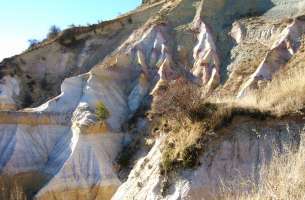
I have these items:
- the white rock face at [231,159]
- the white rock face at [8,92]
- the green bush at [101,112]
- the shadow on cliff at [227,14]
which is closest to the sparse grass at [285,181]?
the white rock face at [231,159]

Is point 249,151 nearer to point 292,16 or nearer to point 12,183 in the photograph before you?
point 12,183

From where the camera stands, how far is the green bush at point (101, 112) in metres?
33.6

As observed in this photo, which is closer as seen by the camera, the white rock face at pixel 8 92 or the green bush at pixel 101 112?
the green bush at pixel 101 112

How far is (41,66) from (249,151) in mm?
35613

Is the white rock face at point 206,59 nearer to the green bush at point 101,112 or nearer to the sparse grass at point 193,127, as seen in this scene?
the green bush at point 101,112

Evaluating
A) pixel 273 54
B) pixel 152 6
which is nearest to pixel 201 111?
pixel 273 54

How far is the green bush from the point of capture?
33562mm

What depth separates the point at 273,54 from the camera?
107 feet

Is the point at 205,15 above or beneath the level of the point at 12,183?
above

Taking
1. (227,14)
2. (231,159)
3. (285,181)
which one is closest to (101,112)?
(227,14)

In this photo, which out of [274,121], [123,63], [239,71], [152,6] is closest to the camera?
[274,121]

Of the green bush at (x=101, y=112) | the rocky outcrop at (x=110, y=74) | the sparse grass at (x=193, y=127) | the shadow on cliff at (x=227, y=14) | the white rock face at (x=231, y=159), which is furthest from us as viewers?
the shadow on cliff at (x=227, y=14)

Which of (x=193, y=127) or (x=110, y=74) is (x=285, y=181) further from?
(x=110, y=74)

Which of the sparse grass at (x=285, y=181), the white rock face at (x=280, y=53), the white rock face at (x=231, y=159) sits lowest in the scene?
the white rock face at (x=280, y=53)
